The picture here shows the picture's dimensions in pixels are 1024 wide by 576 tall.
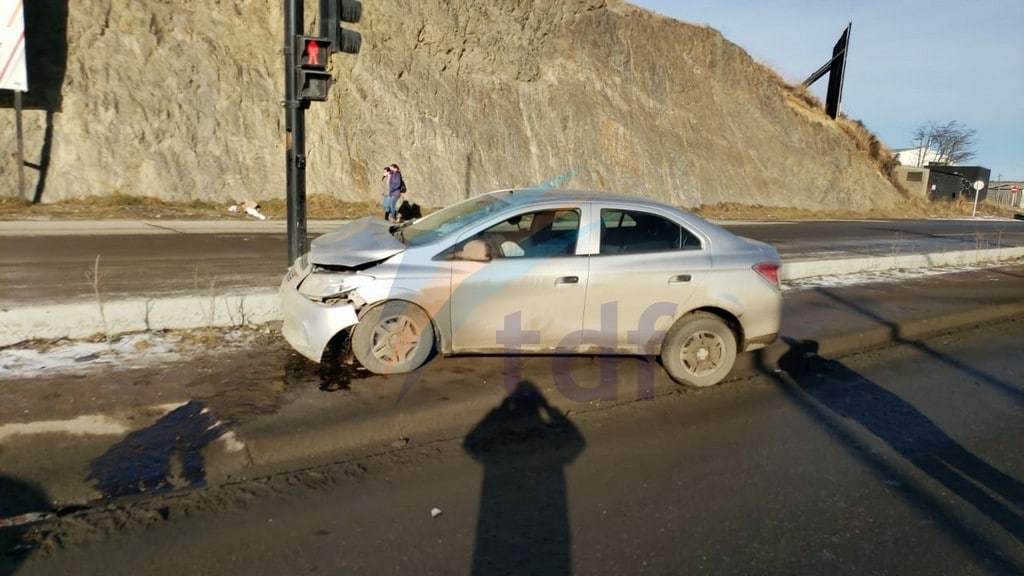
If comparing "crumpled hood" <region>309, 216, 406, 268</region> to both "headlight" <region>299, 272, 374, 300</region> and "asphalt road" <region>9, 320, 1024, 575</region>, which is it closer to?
"headlight" <region>299, 272, 374, 300</region>

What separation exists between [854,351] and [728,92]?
1459 inches

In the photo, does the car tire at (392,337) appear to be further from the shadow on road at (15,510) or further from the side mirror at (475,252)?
the shadow on road at (15,510)

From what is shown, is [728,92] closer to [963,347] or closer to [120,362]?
[963,347]

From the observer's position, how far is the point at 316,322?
199 inches

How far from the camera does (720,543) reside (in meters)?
3.30

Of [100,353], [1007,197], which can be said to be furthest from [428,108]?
[1007,197]

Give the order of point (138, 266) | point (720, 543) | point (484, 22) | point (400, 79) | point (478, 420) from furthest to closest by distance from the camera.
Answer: point (484, 22) < point (400, 79) < point (138, 266) < point (478, 420) < point (720, 543)

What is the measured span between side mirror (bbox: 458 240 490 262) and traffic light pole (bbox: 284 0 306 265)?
7.83 feet

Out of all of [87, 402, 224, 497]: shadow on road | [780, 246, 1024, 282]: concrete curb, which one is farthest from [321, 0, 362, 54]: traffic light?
[780, 246, 1024, 282]: concrete curb

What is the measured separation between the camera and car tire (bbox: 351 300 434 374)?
16.9ft

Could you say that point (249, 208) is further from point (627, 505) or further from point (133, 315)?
point (627, 505)

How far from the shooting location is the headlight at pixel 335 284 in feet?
16.6

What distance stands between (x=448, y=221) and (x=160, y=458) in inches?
115

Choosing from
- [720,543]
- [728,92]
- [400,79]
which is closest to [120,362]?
[720,543]
